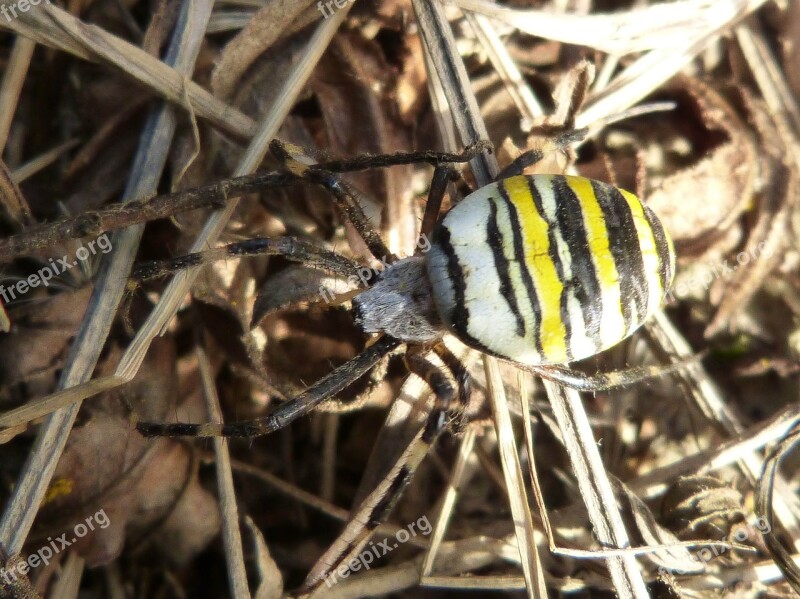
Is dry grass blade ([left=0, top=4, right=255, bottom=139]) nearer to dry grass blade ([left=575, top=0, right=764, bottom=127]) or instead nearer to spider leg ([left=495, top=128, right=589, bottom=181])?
spider leg ([left=495, top=128, right=589, bottom=181])

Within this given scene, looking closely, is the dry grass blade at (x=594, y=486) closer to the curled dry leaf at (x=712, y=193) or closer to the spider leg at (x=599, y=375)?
the spider leg at (x=599, y=375)

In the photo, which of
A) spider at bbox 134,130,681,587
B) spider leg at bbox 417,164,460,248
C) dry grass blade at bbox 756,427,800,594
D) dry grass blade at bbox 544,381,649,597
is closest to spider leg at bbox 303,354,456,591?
spider at bbox 134,130,681,587

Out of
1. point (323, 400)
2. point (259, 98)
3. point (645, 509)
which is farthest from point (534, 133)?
point (645, 509)

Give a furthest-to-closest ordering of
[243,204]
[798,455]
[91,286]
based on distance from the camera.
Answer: [798,455] < [243,204] < [91,286]

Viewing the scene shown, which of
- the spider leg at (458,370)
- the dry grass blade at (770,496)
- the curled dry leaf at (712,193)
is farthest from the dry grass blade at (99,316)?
the dry grass blade at (770,496)

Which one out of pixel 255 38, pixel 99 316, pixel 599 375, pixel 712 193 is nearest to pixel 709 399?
pixel 599 375

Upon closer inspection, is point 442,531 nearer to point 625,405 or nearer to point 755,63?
point 625,405

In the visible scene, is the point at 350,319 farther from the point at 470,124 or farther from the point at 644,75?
the point at 644,75
